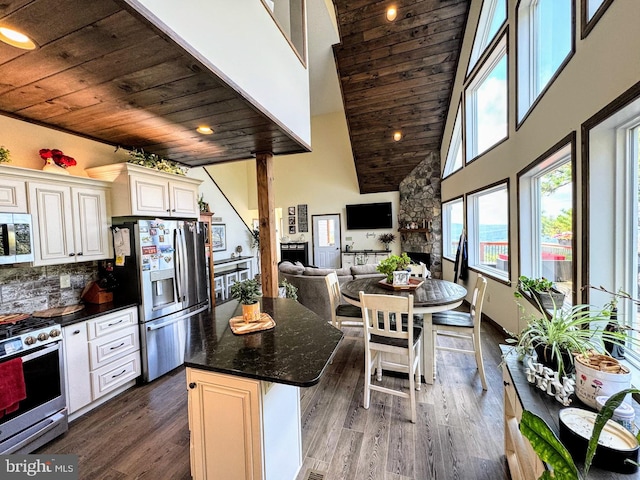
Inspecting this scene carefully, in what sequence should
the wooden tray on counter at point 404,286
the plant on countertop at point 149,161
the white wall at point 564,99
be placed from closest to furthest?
the white wall at point 564,99
the plant on countertop at point 149,161
the wooden tray on counter at point 404,286

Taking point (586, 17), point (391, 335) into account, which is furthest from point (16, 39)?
point (586, 17)

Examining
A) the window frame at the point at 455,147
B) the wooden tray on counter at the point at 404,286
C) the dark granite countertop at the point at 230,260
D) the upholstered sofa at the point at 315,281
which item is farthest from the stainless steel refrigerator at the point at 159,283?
the window frame at the point at 455,147

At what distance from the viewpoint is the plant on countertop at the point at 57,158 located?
2197 millimetres

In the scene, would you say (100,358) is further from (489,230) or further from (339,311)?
(489,230)

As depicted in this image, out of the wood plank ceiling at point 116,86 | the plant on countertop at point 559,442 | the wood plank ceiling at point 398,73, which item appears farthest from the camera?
the wood plank ceiling at point 398,73

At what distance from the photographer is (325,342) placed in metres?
1.45

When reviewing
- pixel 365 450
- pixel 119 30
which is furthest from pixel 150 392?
pixel 119 30

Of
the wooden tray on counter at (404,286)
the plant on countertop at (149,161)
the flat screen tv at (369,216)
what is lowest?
the wooden tray on counter at (404,286)

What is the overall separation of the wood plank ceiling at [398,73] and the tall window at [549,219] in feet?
9.96

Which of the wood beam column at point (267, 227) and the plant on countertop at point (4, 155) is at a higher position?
the plant on countertop at point (4, 155)

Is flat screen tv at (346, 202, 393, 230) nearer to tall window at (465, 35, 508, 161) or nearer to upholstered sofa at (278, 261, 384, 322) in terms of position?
tall window at (465, 35, 508, 161)

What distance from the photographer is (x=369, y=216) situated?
7.58 m

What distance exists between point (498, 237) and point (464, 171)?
158 cm

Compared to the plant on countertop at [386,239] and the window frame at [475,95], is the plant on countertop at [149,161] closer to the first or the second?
the window frame at [475,95]
